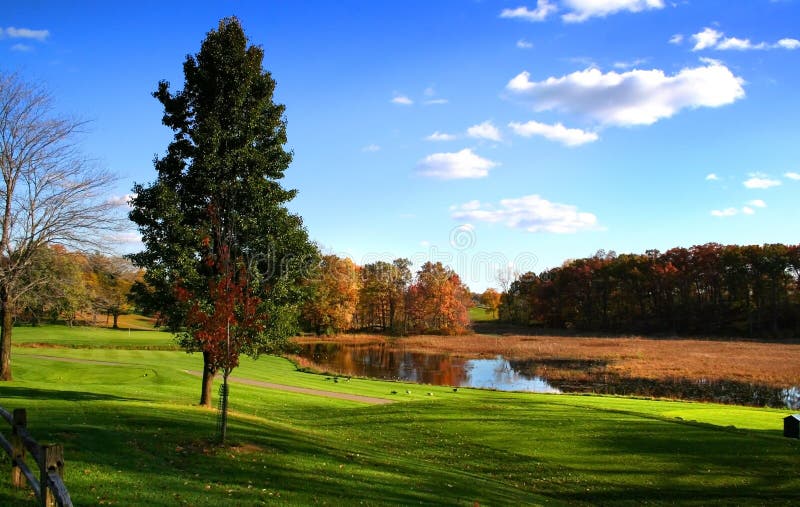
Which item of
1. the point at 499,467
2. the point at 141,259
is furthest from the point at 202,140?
the point at 499,467

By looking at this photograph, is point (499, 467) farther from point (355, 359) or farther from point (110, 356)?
point (355, 359)

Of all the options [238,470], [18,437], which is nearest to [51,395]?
[238,470]

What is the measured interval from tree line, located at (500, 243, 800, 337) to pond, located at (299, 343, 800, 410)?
49904mm

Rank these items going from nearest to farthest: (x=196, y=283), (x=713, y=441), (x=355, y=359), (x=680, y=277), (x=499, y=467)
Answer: (x=499, y=467) < (x=713, y=441) < (x=196, y=283) < (x=355, y=359) < (x=680, y=277)

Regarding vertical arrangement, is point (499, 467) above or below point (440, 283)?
below

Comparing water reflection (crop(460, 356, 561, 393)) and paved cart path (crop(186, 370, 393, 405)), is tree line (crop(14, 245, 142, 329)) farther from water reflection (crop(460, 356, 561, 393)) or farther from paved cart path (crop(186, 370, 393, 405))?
water reflection (crop(460, 356, 561, 393))

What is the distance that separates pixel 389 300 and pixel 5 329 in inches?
3260

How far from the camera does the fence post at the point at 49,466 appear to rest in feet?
20.5

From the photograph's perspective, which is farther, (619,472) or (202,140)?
(202,140)

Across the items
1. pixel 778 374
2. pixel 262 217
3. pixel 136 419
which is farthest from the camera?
pixel 778 374

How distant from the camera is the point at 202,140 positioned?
61.9 ft

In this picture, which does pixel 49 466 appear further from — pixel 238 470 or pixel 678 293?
pixel 678 293

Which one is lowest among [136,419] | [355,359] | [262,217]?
[355,359]

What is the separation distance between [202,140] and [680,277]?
9740 cm
